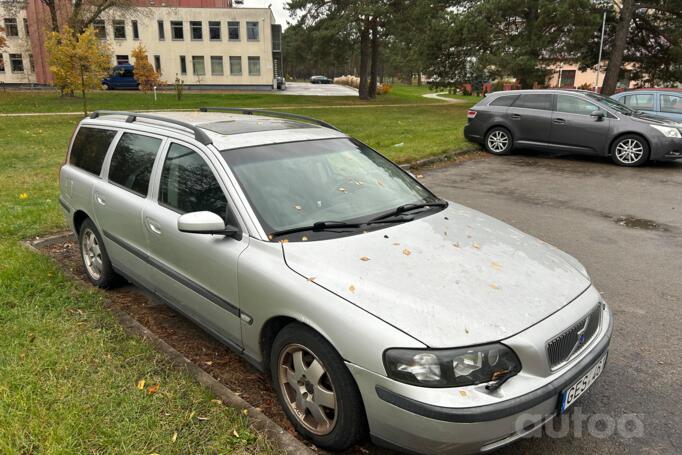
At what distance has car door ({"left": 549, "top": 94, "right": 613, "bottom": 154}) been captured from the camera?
11.2 m

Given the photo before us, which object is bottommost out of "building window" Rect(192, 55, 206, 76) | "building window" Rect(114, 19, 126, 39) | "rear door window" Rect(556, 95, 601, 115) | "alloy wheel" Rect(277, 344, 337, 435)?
"alloy wheel" Rect(277, 344, 337, 435)

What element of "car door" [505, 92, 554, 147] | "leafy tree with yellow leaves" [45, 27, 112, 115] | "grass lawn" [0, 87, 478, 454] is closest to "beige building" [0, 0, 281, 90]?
"leafy tree with yellow leaves" [45, 27, 112, 115]

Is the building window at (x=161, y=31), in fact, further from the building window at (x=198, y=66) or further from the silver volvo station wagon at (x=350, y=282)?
the silver volvo station wagon at (x=350, y=282)

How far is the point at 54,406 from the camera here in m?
2.90

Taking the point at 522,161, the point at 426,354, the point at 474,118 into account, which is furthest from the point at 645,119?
the point at 426,354

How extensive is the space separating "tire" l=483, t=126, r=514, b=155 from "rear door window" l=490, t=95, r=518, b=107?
0.57 m

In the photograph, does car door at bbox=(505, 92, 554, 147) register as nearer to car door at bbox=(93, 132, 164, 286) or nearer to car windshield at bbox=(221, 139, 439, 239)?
car windshield at bbox=(221, 139, 439, 239)

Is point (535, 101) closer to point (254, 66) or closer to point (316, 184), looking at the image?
point (316, 184)

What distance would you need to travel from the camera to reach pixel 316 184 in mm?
3436

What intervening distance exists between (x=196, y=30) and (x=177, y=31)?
193 cm

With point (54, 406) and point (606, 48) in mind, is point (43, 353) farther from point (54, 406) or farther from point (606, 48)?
point (606, 48)

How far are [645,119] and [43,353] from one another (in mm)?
11774

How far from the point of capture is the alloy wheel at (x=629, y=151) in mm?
10891

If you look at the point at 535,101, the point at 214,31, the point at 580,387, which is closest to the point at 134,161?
the point at 580,387
